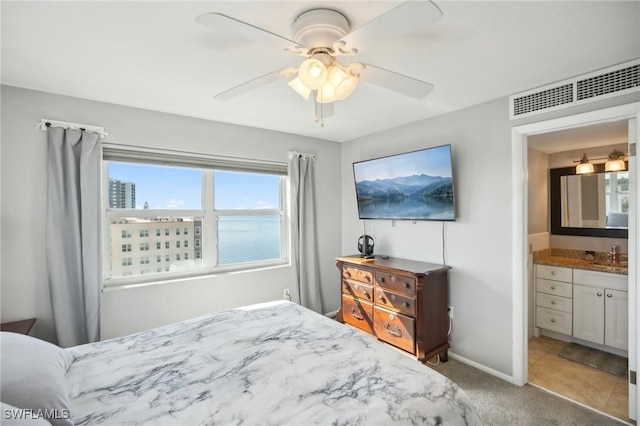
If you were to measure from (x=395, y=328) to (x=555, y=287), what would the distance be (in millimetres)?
1908

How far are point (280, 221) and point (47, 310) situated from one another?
225 cm

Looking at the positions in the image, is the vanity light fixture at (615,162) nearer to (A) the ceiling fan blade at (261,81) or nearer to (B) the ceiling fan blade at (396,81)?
(B) the ceiling fan blade at (396,81)

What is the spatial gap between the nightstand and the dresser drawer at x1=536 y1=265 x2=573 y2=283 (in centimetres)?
462

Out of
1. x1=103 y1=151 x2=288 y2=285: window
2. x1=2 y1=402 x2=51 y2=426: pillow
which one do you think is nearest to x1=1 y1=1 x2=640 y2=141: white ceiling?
x1=103 y1=151 x2=288 y2=285: window

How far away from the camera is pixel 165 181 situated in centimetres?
303

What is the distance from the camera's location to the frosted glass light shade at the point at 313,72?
1.48 meters

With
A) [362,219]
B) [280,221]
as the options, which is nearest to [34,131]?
[280,221]

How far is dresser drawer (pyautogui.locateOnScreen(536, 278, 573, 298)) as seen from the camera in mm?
3182

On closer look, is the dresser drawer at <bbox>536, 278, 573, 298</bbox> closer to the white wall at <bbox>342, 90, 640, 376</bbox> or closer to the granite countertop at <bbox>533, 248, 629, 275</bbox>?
the granite countertop at <bbox>533, 248, 629, 275</bbox>

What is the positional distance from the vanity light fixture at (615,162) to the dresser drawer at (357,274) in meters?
2.86

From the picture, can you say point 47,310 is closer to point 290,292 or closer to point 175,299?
point 175,299

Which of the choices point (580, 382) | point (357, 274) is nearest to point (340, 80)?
point (357, 274)

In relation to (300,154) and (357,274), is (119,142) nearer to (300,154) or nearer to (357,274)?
(300,154)

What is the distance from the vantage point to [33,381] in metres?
Answer: 1.06
